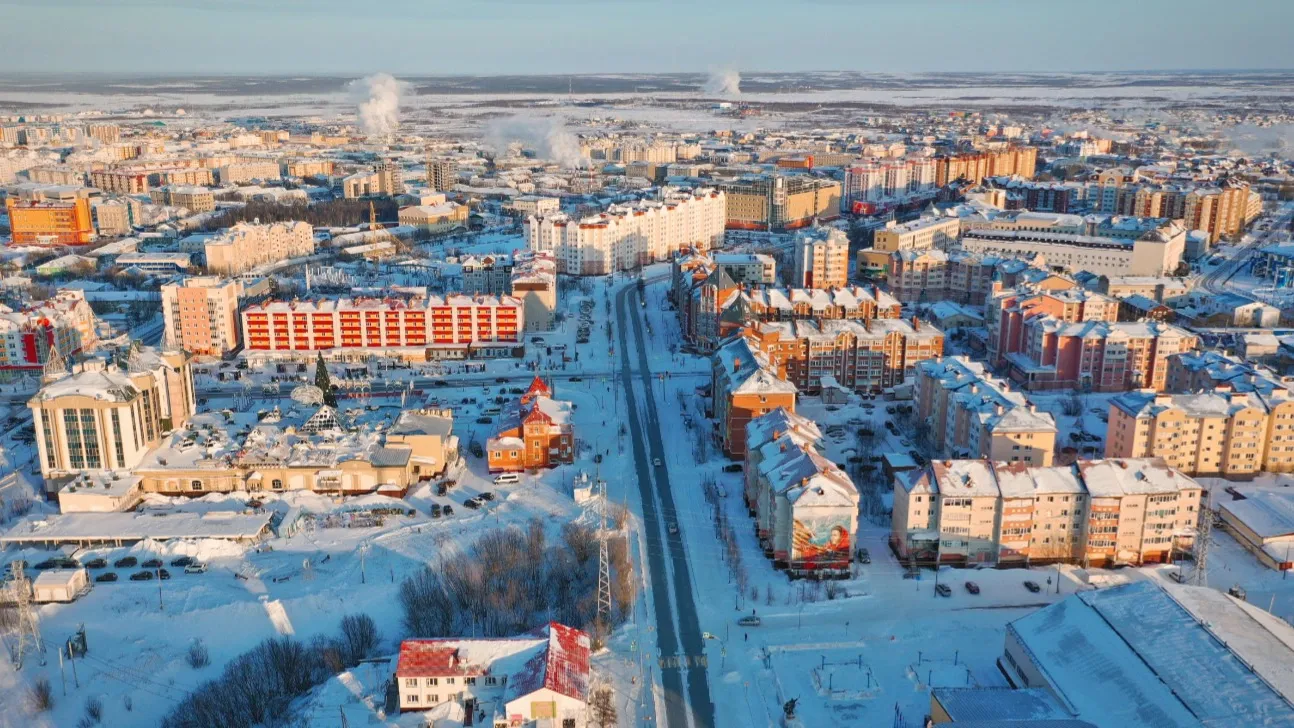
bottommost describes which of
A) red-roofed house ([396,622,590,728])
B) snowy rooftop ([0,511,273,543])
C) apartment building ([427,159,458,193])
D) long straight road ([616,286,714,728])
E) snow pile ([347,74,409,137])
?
long straight road ([616,286,714,728])

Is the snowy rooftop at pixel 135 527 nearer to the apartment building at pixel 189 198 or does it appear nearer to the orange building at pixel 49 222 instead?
the orange building at pixel 49 222

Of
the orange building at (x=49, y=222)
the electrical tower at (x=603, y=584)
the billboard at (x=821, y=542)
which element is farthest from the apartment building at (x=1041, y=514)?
the orange building at (x=49, y=222)

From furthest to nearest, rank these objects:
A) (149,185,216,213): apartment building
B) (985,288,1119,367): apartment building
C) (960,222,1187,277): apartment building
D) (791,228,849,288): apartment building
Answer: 1. (149,185,216,213): apartment building
2. (960,222,1187,277): apartment building
3. (791,228,849,288): apartment building
4. (985,288,1119,367): apartment building

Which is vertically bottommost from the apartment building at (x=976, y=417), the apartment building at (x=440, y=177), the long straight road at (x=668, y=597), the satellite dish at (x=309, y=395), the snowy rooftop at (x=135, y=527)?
the long straight road at (x=668, y=597)

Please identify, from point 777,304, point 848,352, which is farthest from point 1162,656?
point 777,304

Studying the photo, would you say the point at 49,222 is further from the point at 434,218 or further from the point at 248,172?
the point at 248,172

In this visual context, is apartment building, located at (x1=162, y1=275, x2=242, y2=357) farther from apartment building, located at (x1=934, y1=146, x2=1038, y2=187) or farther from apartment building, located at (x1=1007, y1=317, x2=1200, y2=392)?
apartment building, located at (x1=934, y1=146, x2=1038, y2=187)

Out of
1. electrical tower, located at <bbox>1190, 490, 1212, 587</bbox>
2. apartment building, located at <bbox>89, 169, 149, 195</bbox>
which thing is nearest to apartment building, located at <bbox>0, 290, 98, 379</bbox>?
electrical tower, located at <bbox>1190, 490, 1212, 587</bbox>
